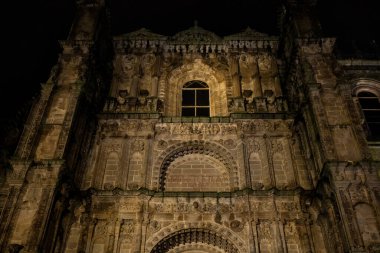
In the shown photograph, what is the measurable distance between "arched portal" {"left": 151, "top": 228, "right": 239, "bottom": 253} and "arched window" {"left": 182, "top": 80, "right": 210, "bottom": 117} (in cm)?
565

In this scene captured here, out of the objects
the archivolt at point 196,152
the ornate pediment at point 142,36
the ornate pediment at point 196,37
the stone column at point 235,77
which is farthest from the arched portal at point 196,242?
the ornate pediment at point 142,36

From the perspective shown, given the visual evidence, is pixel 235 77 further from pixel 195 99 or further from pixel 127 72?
pixel 127 72

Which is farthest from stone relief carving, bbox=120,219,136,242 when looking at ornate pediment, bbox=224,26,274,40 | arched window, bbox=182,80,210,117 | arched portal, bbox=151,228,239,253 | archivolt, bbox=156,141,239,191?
ornate pediment, bbox=224,26,274,40

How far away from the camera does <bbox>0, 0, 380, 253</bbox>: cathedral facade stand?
11.9m

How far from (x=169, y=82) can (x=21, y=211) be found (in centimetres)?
901

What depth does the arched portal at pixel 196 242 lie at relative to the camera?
13.1 m

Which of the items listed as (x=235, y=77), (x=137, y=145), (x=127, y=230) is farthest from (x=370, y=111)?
(x=127, y=230)

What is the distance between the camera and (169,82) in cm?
1845

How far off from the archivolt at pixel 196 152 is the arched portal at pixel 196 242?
190cm

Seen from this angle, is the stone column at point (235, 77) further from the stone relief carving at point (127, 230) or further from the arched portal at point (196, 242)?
the stone relief carving at point (127, 230)

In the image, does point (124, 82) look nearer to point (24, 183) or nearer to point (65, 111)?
point (65, 111)

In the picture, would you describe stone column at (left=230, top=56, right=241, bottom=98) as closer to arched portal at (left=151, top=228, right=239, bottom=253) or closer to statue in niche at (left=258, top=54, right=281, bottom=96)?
statue in niche at (left=258, top=54, right=281, bottom=96)

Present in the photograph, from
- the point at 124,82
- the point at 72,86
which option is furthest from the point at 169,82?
the point at 72,86

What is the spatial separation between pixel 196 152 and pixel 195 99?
3303 mm
